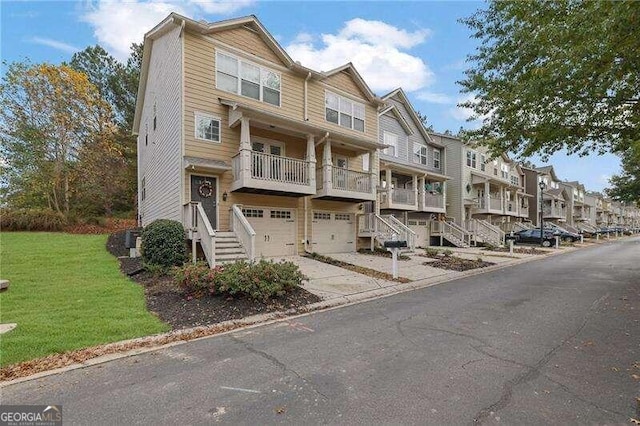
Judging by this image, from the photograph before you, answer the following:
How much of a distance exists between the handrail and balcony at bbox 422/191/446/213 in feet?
48.3

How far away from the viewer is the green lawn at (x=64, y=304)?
5.14 metres

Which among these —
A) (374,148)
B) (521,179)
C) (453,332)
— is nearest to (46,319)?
(453,332)

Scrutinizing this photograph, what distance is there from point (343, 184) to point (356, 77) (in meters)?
6.54

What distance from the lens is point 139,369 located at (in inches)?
173

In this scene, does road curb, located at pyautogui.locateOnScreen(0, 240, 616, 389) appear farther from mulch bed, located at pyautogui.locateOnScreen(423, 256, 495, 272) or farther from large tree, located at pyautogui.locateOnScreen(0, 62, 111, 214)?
large tree, located at pyautogui.locateOnScreen(0, 62, 111, 214)

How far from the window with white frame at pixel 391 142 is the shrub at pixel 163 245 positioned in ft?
51.2

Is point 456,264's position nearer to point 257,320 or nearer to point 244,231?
point 244,231

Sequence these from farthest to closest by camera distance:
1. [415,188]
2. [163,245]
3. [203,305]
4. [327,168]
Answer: [415,188]
[327,168]
[163,245]
[203,305]

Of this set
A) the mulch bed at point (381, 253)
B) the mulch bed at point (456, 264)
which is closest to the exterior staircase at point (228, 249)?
the mulch bed at point (381, 253)

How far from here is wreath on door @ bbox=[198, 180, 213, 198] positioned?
1296 cm

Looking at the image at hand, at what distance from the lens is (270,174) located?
13.3m

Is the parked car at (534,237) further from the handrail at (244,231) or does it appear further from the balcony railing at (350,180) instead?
the handrail at (244,231)

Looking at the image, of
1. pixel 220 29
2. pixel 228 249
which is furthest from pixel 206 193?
pixel 220 29

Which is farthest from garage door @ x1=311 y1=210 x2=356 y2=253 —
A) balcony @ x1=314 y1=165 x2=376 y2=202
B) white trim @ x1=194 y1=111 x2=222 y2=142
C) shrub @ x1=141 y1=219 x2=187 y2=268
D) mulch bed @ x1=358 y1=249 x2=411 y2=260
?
shrub @ x1=141 y1=219 x2=187 y2=268
